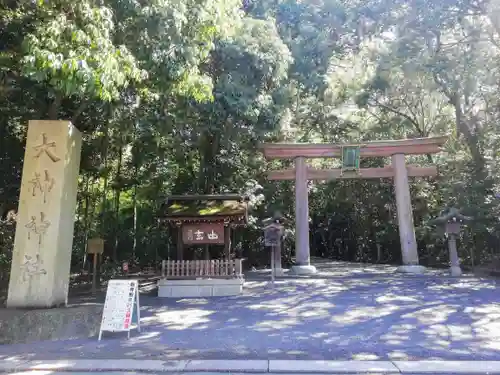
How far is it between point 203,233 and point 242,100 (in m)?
3.80

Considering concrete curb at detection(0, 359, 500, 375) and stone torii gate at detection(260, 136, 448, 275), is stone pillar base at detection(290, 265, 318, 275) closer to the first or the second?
stone torii gate at detection(260, 136, 448, 275)

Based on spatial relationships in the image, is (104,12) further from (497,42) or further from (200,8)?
(497,42)

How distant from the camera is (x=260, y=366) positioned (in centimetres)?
447

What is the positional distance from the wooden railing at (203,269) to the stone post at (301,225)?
9.69 ft

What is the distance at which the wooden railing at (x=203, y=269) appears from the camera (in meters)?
10.5

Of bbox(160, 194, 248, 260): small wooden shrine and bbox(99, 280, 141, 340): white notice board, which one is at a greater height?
bbox(160, 194, 248, 260): small wooden shrine

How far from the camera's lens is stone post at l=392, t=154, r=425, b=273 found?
12.9 meters

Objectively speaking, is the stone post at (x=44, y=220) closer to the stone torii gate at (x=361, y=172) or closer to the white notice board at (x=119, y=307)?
the white notice board at (x=119, y=307)

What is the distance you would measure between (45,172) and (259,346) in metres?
4.72

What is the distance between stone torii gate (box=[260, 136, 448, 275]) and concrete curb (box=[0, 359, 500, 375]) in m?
8.20

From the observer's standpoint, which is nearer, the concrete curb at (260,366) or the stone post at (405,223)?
the concrete curb at (260,366)

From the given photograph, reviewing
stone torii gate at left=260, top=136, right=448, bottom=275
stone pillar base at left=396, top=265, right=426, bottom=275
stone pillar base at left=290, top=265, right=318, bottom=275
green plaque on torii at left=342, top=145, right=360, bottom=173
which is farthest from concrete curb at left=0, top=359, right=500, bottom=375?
green plaque on torii at left=342, top=145, right=360, bottom=173

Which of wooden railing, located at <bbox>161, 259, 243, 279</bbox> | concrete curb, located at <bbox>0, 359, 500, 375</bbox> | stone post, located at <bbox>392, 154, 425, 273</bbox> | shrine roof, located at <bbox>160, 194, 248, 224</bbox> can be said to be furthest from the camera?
stone post, located at <bbox>392, 154, 425, 273</bbox>

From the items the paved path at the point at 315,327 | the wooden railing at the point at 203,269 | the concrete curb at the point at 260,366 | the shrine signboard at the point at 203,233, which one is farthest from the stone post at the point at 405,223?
the concrete curb at the point at 260,366
